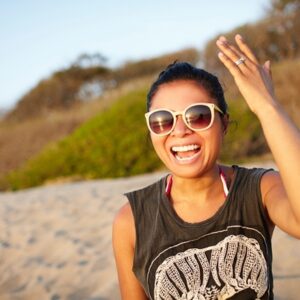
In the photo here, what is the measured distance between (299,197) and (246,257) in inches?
17.1

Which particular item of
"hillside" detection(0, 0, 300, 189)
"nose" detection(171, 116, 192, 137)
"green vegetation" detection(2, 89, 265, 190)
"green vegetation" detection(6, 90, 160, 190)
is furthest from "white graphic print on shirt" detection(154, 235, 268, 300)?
"green vegetation" detection(6, 90, 160, 190)

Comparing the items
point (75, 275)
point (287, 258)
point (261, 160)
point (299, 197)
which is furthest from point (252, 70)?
point (261, 160)

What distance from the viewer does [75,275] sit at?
14.6 ft

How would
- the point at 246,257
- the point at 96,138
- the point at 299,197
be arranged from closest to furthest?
the point at 299,197 < the point at 246,257 < the point at 96,138

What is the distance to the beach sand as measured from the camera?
3998mm

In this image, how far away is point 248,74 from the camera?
1.78 metres

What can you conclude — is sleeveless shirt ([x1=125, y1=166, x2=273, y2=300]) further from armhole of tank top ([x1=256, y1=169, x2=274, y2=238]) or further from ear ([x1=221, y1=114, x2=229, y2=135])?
ear ([x1=221, y1=114, x2=229, y2=135])

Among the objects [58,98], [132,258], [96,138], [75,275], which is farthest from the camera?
[58,98]

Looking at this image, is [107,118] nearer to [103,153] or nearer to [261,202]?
[103,153]

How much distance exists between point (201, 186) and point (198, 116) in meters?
0.31

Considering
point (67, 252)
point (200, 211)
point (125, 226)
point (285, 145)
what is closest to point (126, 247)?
point (125, 226)

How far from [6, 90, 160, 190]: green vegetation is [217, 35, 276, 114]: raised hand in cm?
1007

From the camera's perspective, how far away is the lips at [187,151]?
1.98 m

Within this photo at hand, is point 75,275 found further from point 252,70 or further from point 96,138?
point 96,138
